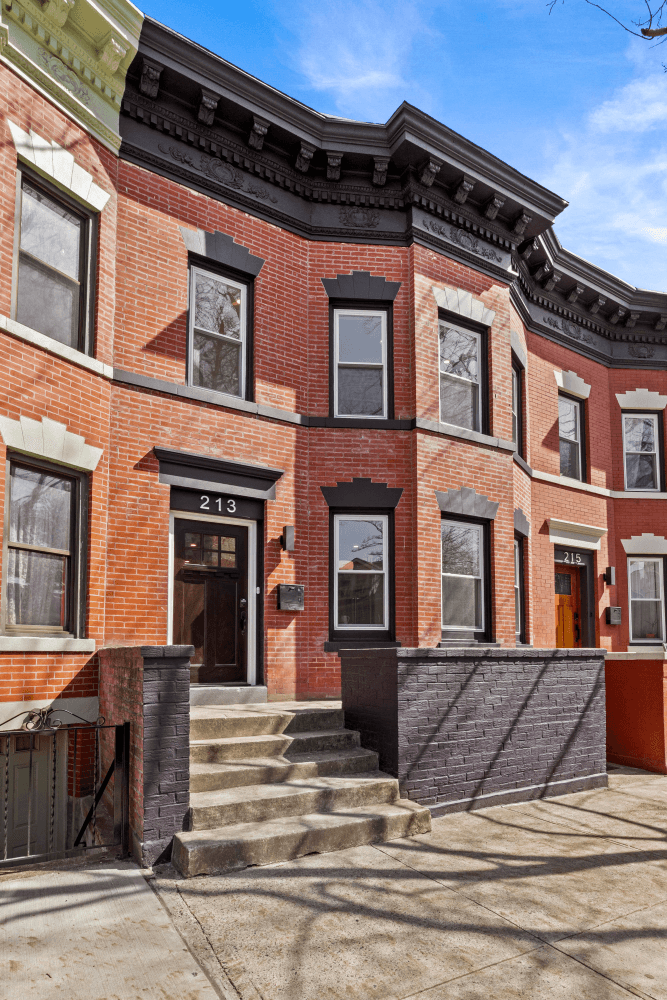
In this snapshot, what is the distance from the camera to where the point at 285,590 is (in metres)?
9.20

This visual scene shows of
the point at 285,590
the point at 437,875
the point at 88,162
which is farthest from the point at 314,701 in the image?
the point at 88,162

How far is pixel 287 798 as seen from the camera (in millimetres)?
5629

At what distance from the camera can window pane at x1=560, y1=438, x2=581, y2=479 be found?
1359 centimetres

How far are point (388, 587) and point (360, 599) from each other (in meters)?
0.42

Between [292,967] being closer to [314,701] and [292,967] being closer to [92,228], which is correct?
[314,701]

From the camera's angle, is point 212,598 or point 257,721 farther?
point 212,598

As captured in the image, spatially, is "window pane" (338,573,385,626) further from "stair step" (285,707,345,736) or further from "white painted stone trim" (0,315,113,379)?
"white painted stone trim" (0,315,113,379)

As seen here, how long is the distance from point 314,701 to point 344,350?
4899mm

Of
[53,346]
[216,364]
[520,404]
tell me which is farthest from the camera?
[520,404]

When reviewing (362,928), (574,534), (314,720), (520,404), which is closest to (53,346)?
(314,720)

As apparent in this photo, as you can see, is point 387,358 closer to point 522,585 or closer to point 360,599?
point 360,599

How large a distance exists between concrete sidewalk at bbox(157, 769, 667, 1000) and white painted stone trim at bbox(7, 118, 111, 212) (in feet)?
22.4

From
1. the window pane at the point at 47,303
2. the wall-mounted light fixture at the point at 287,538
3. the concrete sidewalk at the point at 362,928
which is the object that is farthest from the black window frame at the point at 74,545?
the concrete sidewalk at the point at 362,928

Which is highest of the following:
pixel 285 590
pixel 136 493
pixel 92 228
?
pixel 92 228
